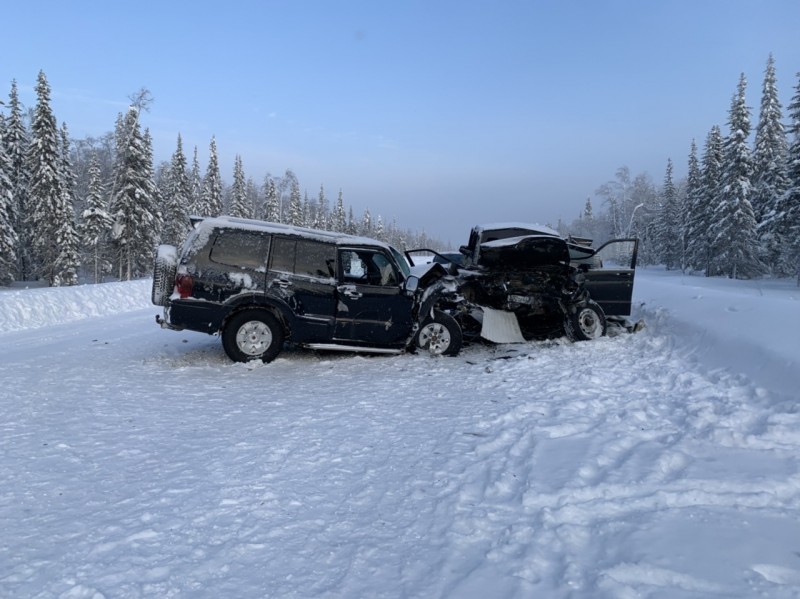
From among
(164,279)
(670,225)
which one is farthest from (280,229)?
(670,225)

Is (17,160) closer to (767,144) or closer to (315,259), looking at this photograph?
(315,259)

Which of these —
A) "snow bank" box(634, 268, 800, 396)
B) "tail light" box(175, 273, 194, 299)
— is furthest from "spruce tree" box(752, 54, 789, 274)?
"tail light" box(175, 273, 194, 299)

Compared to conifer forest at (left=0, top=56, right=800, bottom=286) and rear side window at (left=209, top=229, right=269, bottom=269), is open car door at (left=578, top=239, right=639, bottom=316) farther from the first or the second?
conifer forest at (left=0, top=56, right=800, bottom=286)

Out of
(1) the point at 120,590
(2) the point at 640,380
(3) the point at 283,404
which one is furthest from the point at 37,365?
(2) the point at 640,380

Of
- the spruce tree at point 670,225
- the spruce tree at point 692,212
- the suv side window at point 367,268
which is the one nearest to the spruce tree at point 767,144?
the spruce tree at point 692,212

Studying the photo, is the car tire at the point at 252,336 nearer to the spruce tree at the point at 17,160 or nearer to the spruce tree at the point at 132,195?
the spruce tree at the point at 132,195

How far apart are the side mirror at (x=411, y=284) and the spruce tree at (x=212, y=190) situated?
47419 millimetres

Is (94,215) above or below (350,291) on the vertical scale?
above

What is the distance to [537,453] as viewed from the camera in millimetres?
4305

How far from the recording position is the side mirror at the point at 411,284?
803cm

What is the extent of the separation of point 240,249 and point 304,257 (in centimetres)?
94

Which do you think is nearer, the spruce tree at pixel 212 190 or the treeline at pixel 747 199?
the treeline at pixel 747 199

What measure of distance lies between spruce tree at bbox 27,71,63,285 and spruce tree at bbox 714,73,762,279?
169ft

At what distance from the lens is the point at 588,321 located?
958cm
